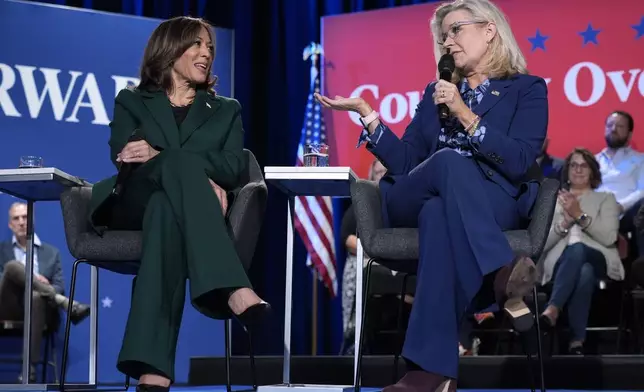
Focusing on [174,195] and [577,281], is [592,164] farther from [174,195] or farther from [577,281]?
[174,195]

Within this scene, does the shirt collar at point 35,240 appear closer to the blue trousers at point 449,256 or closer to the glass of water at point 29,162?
the glass of water at point 29,162

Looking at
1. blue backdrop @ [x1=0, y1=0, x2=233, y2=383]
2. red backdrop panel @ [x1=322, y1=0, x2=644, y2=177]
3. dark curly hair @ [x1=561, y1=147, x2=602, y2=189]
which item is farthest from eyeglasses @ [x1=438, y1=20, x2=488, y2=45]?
blue backdrop @ [x1=0, y1=0, x2=233, y2=383]

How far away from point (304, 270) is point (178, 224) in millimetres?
3894

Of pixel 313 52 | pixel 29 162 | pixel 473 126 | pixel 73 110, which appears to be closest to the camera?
pixel 473 126

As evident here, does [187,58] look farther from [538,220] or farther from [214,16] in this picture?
[214,16]

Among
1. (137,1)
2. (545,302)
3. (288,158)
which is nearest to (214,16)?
(137,1)

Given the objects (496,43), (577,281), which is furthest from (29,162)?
(577,281)

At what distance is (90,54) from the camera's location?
533cm

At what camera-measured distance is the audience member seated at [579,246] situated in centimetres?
471

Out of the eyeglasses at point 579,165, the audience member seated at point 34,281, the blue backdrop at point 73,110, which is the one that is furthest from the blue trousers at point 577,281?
the audience member seated at point 34,281

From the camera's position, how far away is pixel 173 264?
2652 millimetres

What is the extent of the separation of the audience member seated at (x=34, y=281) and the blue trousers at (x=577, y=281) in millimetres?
2720

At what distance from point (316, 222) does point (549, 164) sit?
1.51 metres

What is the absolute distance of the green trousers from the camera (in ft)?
8.25
